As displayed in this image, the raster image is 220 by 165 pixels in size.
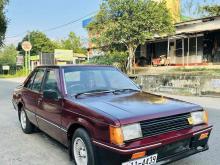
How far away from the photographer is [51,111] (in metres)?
5.23

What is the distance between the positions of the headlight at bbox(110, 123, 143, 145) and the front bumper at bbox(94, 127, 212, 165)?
0.12m

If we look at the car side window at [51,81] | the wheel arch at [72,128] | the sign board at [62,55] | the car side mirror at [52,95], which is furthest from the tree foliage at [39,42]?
the wheel arch at [72,128]

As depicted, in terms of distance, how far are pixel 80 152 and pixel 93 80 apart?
4.71 feet

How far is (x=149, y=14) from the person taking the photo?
20.2 m

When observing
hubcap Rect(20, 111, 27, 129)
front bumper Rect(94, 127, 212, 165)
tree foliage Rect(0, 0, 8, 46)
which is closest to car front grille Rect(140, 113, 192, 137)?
front bumper Rect(94, 127, 212, 165)

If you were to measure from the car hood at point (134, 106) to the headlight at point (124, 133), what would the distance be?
2.9 inches

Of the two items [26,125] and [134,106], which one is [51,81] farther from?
[134,106]

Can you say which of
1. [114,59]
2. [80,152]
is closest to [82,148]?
[80,152]

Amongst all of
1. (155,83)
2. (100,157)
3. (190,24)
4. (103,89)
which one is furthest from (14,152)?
(190,24)

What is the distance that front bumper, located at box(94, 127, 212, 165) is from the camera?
360 centimetres

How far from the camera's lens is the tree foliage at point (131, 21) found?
1995cm

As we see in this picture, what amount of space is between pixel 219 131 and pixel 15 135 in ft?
15.1

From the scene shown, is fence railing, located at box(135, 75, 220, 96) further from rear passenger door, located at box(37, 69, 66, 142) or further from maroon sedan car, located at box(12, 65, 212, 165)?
maroon sedan car, located at box(12, 65, 212, 165)

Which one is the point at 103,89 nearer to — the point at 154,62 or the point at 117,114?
the point at 117,114
